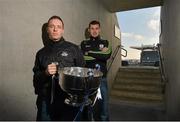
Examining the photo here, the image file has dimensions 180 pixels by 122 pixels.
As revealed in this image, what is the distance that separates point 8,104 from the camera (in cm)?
208

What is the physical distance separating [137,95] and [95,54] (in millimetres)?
2744

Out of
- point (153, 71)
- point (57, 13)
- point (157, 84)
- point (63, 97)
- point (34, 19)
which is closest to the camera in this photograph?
point (63, 97)

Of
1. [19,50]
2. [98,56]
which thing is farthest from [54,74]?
[98,56]

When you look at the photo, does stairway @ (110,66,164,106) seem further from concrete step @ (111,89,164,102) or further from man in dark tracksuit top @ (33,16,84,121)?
man in dark tracksuit top @ (33,16,84,121)

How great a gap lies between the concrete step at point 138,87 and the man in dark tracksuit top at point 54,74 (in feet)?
12.2

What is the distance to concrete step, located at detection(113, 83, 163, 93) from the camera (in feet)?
17.2

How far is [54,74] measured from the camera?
162cm

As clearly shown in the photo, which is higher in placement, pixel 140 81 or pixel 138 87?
pixel 140 81

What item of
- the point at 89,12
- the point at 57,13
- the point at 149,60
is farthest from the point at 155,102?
the point at 149,60

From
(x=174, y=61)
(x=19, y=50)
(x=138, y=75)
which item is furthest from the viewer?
(x=138, y=75)

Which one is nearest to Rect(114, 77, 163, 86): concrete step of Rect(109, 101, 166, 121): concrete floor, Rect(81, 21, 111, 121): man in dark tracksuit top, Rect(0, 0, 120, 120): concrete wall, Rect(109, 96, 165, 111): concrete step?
Rect(109, 96, 165, 111): concrete step

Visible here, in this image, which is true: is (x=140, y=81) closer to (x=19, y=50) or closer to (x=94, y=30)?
(x=94, y=30)

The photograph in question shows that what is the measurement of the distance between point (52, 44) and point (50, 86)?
302mm

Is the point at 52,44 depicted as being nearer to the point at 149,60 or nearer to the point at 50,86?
the point at 50,86
